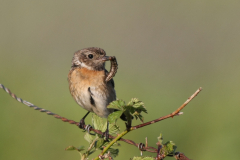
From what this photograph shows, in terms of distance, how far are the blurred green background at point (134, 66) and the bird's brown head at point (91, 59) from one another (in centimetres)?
179

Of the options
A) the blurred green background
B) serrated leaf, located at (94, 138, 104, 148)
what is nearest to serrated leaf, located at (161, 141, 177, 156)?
serrated leaf, located at (94, 138, 104, 148)

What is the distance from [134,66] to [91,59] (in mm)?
8904

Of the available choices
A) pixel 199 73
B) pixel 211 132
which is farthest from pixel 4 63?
pixel 211 132

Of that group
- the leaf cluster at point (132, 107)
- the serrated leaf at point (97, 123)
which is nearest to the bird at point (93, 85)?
the serrated leaf at point (97, 123)

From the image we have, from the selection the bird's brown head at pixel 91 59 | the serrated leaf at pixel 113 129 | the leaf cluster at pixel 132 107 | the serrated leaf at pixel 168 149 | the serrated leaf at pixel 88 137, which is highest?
the bird's brown head at pixel 91 59

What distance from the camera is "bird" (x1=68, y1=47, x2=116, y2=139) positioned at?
3.65 meters

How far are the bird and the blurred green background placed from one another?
6.07ft

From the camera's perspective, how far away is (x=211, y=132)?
240 inches

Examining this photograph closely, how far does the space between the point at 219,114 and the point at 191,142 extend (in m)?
0.74

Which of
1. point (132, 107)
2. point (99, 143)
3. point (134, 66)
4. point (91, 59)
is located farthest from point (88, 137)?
point (134, 66)

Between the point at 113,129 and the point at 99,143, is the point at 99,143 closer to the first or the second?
the point at 99,143

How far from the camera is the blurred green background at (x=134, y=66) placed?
6.07m

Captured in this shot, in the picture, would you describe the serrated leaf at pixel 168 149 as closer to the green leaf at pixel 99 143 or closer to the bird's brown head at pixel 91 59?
the green leaf at pixel 99 143

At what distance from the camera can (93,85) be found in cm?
370
